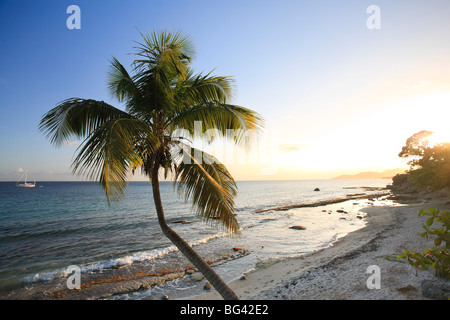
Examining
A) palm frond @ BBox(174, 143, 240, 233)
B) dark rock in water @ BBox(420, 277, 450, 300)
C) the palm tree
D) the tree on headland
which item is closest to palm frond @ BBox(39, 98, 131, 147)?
the palm tree

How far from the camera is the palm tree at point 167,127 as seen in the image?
4.09 m

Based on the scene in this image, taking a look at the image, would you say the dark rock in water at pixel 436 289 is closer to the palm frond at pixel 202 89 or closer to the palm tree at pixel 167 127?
the palm tree at pixel 167 127

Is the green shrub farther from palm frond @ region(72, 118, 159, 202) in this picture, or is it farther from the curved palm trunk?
palm frond @ region(72, 118, 159, 202)

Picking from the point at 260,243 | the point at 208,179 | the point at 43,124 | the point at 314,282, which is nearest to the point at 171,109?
the point at 208,179

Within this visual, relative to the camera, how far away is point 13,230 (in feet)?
69.1

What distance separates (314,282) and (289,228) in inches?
483

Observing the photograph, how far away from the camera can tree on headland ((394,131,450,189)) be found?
70.8 ft

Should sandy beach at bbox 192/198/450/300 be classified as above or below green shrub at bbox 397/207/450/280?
below

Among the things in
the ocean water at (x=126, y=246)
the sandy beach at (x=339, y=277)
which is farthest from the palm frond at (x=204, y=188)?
the ocean water at (x=126, y=246)

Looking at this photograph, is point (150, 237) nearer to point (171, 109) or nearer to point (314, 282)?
point (314, 282)

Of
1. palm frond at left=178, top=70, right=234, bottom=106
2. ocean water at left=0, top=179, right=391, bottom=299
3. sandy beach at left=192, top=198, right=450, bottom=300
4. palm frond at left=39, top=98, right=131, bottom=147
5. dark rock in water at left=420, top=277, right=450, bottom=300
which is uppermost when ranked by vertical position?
palm frond at left=178, top=70, right=234, bottom=106

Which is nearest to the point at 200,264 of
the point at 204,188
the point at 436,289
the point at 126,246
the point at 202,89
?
the point at 204,188

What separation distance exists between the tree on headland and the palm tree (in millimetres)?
27260
